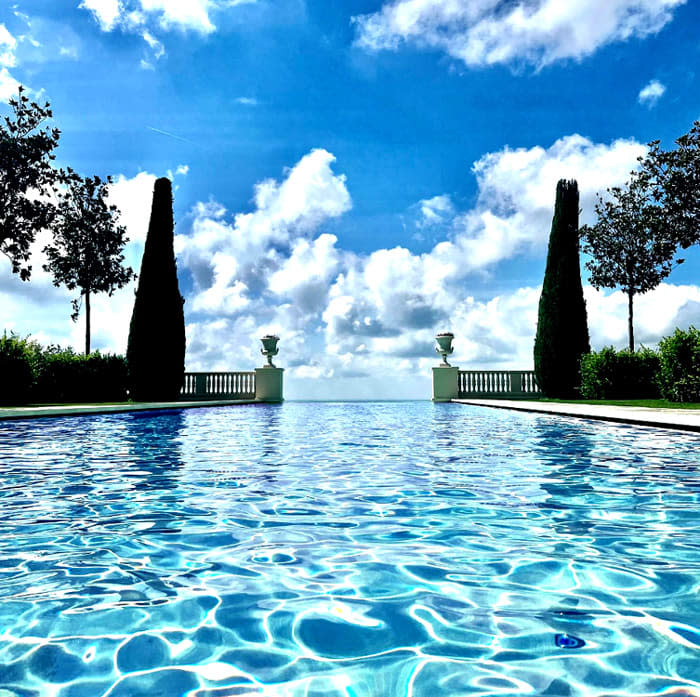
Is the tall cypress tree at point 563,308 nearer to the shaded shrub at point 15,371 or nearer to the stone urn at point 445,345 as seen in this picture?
the stone urn at point 445,345

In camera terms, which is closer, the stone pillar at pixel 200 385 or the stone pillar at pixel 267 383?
the stone pillar at pixel 200 385

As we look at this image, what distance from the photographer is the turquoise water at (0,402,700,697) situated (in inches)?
92.5

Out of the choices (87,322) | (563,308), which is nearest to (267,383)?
(87,322)

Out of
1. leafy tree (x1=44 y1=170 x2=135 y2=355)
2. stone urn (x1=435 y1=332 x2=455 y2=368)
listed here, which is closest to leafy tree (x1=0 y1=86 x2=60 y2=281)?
leafy tree (x1=44 y1=170 x2=135 y2=355)

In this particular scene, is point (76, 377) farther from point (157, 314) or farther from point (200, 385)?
point (200, 385)

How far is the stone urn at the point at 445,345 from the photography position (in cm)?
2838

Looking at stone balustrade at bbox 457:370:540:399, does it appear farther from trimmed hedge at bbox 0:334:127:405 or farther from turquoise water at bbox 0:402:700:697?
turquoise water at bbox 0:402:700:697

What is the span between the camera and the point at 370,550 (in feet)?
12.8

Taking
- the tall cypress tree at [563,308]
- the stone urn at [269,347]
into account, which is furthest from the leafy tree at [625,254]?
the stone urn at [269,347]

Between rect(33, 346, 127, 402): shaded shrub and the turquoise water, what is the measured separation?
19031mm

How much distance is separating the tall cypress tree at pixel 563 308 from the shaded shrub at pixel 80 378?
17398mm

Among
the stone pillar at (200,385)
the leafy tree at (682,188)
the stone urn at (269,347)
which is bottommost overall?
the stone pillar at (200,385)

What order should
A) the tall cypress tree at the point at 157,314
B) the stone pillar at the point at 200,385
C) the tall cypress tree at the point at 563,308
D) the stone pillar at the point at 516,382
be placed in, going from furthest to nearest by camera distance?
the stone pillar at the point at 516,382 → the stone pillar at the point at 200,385 → the tall cypress tree at the point at 563,308 → the tall cypress tree at the point at 157,314

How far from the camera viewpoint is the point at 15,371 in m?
20.8
